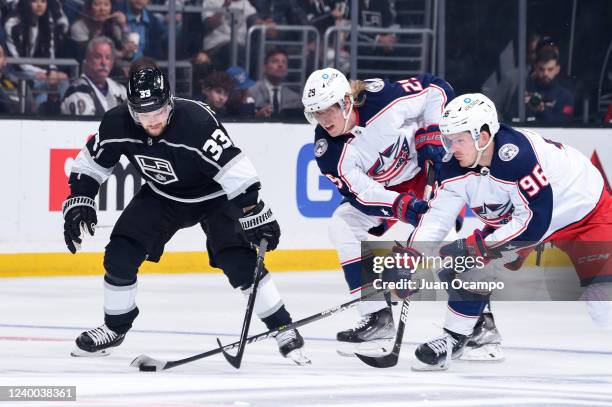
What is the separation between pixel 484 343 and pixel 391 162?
2.97ft

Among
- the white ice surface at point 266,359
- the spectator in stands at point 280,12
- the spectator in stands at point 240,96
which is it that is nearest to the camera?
the white ice surface at point 266,359

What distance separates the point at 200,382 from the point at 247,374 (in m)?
0.30

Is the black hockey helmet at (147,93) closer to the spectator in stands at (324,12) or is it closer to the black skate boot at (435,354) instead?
the black skate boot at (435,354)

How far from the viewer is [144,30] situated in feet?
30.5

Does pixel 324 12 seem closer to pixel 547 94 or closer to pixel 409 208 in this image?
pixel 547 94

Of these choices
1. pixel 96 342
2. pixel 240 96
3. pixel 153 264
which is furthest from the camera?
pixel 240 96

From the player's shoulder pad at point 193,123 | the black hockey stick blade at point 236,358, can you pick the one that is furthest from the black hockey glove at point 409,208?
the black hockey stick blade at point 236,358

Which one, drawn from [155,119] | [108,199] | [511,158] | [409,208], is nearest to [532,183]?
[511,158]

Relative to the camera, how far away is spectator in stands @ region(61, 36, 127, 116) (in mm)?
9008

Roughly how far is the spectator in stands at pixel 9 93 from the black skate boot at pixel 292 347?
3.81 meters

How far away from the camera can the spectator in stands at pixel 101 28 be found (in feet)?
29.7

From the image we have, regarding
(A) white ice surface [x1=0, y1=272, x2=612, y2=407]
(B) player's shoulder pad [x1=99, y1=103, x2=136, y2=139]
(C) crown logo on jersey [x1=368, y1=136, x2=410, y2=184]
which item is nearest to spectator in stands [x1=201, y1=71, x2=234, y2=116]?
(A) white ice surface [x1=0, y1=272, x2=612, y2=407]

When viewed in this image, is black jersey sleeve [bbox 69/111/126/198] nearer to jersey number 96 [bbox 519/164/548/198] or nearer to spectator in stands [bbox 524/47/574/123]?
jersey number 96 [bbox 519/164/548/198]

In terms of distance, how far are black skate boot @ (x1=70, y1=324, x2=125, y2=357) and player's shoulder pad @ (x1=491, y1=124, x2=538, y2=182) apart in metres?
1.57
